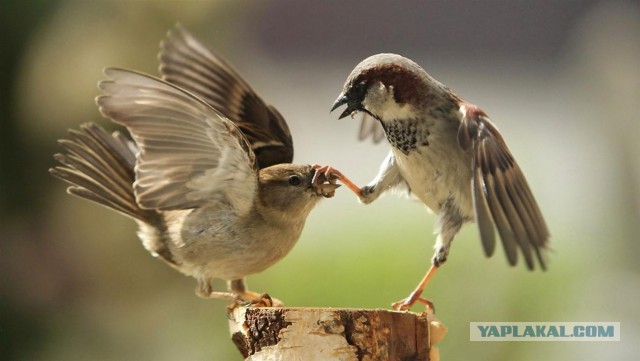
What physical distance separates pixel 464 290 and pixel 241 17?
3.45 ft

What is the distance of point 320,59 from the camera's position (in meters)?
2.18

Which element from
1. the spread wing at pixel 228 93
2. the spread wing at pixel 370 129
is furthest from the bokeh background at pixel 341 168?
the spread wing at pixel 228 93

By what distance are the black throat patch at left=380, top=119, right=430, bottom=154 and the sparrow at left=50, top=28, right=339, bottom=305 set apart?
0.16m

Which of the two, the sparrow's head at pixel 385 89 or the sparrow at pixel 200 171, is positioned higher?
the sparrow's head at pixel 385 89

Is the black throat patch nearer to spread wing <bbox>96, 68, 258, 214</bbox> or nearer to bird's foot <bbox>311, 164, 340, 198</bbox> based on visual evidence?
bird's foot <bbox>311, 164, 340, 198</bbox>

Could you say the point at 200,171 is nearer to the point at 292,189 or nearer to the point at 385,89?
the point at 292,189

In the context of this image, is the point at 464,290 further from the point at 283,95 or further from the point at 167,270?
the point at 167,270

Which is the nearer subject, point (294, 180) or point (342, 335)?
point (342, 335)

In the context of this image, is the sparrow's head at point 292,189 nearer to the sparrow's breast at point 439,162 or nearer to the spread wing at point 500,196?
the sparrow's breast at point 439,162

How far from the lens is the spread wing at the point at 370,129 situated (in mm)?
1801

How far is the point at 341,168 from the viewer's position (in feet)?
6.11

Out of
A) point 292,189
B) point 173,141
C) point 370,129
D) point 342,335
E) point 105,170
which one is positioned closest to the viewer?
point 342,335

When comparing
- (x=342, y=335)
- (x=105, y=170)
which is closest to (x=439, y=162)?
(x=342, y=335)

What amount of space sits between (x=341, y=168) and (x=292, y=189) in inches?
15.1
